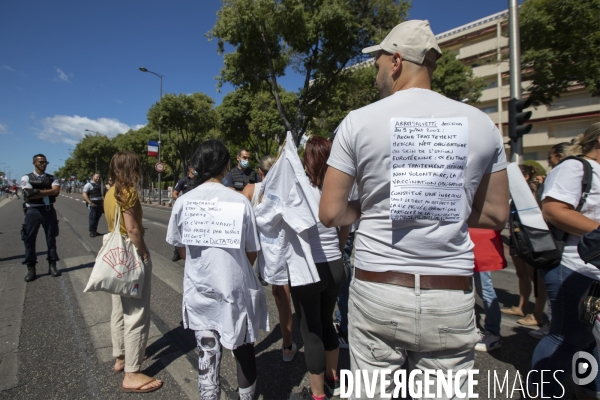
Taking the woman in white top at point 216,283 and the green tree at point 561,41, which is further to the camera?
the green tree at point 561,41

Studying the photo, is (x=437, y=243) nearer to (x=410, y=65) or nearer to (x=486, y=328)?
(x=410, y=65)

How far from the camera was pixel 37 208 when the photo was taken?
5695 mm

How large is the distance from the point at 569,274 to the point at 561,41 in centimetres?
1059

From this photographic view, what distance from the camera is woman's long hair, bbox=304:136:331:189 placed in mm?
2414

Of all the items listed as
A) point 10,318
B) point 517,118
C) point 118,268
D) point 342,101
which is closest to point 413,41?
point 118,268

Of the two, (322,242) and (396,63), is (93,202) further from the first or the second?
(396,63)

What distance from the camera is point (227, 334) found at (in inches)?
76.7

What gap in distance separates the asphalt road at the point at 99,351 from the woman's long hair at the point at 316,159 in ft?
5.26

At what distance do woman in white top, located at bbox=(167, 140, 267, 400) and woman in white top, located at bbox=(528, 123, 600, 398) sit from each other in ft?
6.19

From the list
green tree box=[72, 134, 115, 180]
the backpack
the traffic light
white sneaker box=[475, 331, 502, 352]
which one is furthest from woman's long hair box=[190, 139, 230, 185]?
green tree box=[72, 134, 115, 180]

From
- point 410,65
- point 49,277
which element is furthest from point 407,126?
point 49,277

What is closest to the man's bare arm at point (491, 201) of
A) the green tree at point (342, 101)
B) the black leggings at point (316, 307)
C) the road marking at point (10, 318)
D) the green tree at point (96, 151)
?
the black leggings at point (316, 307)

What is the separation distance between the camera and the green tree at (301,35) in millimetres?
12602

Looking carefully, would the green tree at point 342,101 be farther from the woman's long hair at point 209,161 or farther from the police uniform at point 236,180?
the woman's long hair at point 209,161
